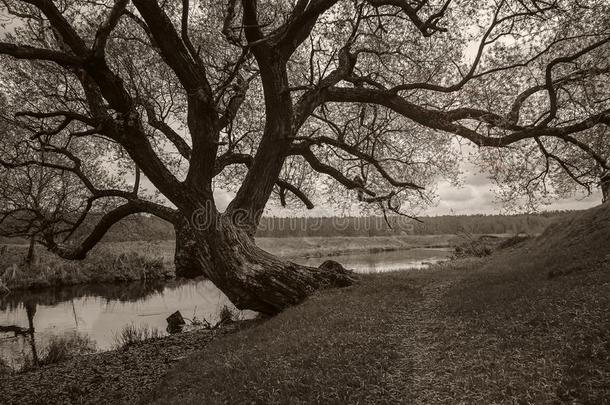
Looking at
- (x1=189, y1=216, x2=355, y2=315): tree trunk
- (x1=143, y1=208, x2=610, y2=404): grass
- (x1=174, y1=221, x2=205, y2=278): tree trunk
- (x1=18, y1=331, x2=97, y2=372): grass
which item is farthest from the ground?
(x1=174, y1=221, x2=205, y2=278): tree trunk

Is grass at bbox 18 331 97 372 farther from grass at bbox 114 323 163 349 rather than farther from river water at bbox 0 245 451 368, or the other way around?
grass at bbox 114 323 163 349

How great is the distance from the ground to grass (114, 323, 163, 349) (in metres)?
2.41

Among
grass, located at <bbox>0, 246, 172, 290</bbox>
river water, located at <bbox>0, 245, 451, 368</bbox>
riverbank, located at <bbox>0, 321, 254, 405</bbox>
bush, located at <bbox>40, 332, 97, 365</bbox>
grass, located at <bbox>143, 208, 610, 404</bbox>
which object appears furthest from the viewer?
grass, located at <bbox>0, 246, 172, 290</bbox>

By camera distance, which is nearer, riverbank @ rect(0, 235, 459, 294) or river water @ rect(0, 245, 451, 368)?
river water @ rect(0, 245, 451, 368)

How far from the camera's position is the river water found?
19625 millimetres

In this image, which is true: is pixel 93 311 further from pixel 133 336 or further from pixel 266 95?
pixel 266 95

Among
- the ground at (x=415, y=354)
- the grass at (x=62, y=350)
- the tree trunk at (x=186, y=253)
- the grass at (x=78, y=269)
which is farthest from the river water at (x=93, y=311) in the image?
the ground at (x=415, y=354)

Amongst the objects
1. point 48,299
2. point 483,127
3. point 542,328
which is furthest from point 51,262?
point 542,328

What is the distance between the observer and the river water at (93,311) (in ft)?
64.4

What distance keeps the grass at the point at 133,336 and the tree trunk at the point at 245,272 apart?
17.2 ft

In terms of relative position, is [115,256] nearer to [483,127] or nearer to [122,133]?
[122,133]

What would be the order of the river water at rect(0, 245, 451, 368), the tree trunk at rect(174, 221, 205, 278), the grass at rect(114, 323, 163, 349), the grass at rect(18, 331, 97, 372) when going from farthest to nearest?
1. the river water at rect(0, 245, 451, 368)
2. the grass at rect(114, 323, 163, 349)
3. the grass at rect(18, 331, 97, 372)
4. the tree trunk at rect(174, 221, 205, 278)

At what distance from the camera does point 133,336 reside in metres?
19.1

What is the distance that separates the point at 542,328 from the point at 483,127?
413 inches
